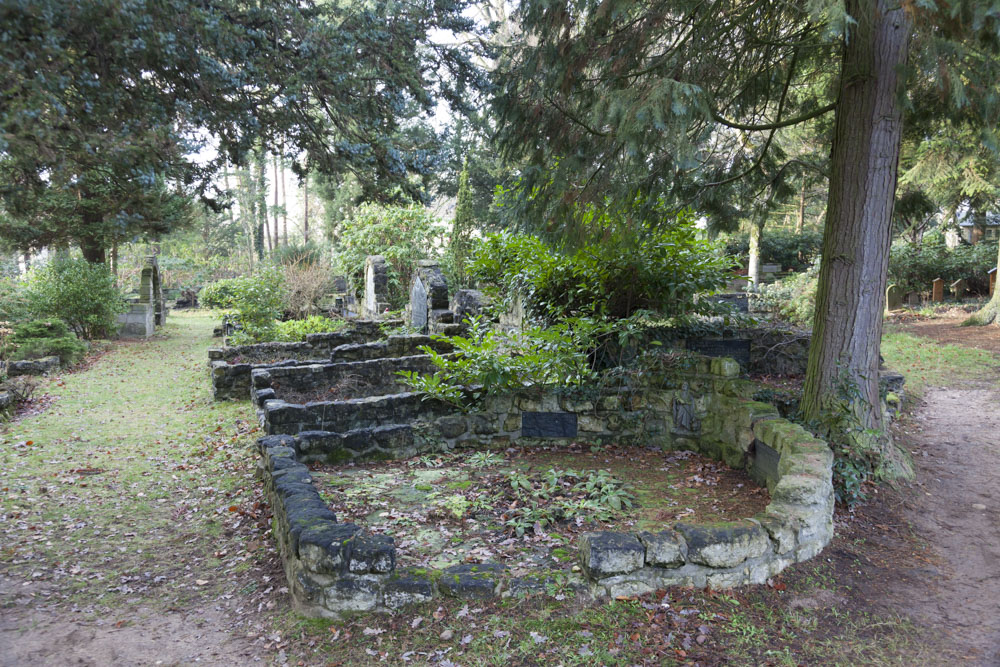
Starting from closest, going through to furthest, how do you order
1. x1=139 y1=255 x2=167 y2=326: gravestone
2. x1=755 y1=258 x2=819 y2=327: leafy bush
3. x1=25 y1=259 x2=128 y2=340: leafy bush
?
x1=755 y1=258 x2=819 y2=327: leafy bush < x1=25 y1=259 x2=128 y2=340: leafy bush < x1=139 y1=255 x2=167 y2=326: gravestone

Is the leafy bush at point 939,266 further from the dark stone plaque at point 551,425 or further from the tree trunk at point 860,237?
the dark stone plaque at point 551,425

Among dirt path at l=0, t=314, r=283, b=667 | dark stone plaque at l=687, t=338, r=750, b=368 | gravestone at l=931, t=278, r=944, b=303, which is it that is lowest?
dirt path at l=0, t=314, r=283, b=667

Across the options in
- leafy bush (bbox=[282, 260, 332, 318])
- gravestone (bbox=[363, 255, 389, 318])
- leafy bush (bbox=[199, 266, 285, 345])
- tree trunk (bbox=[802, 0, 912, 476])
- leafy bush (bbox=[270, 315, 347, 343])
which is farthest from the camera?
leafy bush (bbox=[282, 260, 332, 318])

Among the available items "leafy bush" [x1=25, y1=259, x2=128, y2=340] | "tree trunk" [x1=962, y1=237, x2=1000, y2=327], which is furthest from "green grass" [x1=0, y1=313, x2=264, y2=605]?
"tree trunk" [x1=962, y1=237, x2=1000, y2=327]

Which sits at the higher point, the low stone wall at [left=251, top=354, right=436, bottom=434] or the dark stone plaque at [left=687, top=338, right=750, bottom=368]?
the dark stone plaque at [left=687, top=338, right=750, bottom=368]

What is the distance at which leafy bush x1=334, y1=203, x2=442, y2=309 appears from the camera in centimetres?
1625

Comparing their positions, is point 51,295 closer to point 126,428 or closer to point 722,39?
point 126,428

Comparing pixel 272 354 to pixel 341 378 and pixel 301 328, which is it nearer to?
pixel 301 328

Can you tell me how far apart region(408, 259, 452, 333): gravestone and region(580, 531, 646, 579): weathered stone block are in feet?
28.8

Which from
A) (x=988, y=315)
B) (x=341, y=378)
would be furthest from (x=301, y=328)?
(x=988, y=315)

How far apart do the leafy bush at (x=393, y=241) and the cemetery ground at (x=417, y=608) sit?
9.82m

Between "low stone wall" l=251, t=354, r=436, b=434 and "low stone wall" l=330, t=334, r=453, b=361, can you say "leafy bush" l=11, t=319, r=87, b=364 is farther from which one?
"low stone wall" l=330, t=334, r=453, b=361

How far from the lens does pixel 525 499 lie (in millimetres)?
4988

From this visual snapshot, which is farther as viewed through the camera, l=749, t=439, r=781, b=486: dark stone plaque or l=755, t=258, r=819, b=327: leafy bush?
l=755, t=258, r=819, b=327: leafy bush
